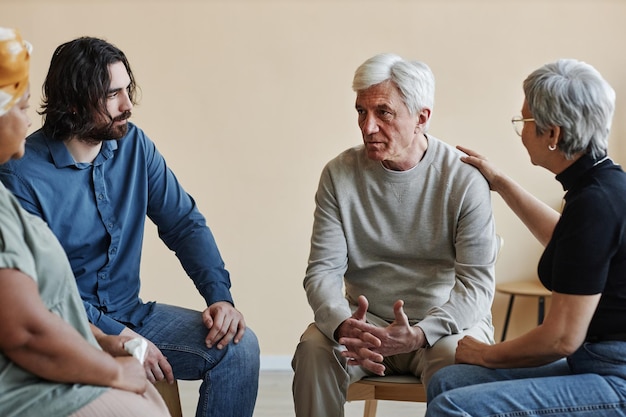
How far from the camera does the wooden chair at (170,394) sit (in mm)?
2445

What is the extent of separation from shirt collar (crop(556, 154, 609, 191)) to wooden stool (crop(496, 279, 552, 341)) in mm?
2198

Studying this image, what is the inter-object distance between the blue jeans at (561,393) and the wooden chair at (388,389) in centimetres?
48

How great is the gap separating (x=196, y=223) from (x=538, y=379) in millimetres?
1220

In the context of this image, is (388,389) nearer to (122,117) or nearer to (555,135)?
(555,135)

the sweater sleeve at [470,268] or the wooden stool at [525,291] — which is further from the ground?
the sweater sleeve at [470,268]

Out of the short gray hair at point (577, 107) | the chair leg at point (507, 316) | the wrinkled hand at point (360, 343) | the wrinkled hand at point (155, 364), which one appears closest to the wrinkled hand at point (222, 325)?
the wrinkled hand at point (155, 364)

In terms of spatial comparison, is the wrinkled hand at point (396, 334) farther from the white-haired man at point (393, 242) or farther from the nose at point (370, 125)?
the nose at point (370, 125)

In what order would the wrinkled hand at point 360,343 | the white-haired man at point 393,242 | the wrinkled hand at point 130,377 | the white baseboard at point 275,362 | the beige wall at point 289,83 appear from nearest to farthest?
the wrinkled hand at point 130,377, the wrinkled hand at point 360,343, the white-haired man at point 393,242, the beige wall at point 289,83, the white baseboard at point 275,362

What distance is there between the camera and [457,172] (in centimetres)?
252

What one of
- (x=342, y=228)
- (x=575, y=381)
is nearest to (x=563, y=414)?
(x=575, y=381)

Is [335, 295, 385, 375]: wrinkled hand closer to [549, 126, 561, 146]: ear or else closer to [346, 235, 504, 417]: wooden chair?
[346, 235, 504, 417]: wooden chair

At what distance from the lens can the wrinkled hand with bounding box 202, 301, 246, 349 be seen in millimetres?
2441

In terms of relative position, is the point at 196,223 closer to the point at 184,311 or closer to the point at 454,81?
the point at 184,311

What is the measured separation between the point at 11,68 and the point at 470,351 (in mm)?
1295
